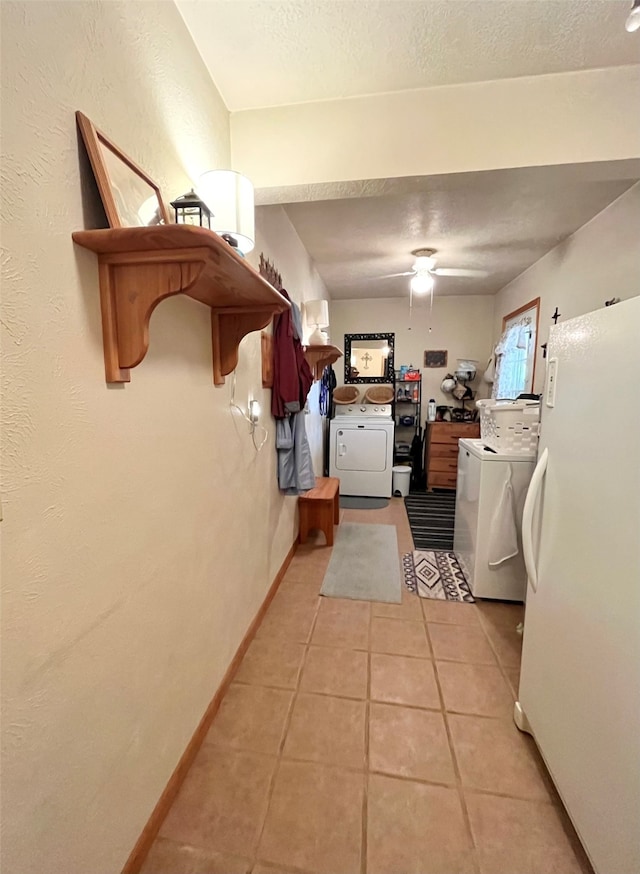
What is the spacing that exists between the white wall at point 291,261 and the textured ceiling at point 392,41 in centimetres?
60

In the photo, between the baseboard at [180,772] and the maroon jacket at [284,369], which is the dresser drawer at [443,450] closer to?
the maroon jacket at [284,369]

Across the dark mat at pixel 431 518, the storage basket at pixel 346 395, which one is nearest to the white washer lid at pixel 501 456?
the dark mat at pixel 431 518

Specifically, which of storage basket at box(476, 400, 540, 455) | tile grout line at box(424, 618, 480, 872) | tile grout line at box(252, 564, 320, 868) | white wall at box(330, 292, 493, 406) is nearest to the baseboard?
tile grout line at box(252, 564, 320, 868)

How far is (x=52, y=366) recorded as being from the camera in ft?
2.27

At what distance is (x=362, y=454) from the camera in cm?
425

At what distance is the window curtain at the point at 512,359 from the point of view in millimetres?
3623

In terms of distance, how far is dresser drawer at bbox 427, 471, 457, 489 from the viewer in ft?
15.1

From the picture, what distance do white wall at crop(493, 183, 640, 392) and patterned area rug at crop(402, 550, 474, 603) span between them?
175 cm

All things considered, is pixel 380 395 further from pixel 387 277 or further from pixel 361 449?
pixel 387 277

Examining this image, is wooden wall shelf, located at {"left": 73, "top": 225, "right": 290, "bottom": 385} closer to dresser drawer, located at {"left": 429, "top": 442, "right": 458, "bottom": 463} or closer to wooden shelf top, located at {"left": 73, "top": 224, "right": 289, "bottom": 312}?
wooden shelf top, located at {"left": 73, "top": 224, "right": 289, "bottom": 312}

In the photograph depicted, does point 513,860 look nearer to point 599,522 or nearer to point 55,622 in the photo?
point 599,522

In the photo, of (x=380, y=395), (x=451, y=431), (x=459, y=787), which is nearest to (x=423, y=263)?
(x=380, y=395)

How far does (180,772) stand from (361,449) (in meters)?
3.32

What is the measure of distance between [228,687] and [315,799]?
0.57 meters
